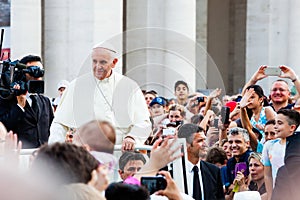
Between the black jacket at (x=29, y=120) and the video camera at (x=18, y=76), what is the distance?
0.50 metres

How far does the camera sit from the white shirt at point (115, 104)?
280 inches

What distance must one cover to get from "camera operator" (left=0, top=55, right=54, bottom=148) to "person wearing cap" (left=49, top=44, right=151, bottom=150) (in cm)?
252

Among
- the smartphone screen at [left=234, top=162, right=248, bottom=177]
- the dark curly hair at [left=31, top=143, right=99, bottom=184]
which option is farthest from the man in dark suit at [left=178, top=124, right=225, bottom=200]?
the dark curly hair at [left=31, top=143, right=99, bottom=184]

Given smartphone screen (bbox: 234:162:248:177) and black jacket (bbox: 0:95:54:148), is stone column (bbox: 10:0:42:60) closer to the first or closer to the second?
black jacket (bbox: 0:95:54:148)

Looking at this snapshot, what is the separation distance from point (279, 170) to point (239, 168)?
1.48m

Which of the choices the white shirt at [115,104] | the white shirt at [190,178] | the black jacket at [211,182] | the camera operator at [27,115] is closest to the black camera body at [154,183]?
the white shirt at [115,104]

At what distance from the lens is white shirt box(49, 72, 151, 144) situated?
7114 millimetres

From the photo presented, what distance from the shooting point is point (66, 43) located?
70.9ft

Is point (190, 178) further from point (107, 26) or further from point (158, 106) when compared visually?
point (107, 26)

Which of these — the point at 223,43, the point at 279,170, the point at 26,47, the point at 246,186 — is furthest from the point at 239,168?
the point at 223,43

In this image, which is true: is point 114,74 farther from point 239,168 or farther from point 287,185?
point 239,168

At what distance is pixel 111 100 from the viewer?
732 centimetres

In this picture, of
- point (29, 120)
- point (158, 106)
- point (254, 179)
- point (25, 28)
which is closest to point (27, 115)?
point (29, 120)

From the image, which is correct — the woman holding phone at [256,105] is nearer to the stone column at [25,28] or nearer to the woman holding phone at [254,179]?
the woman holding phone at [254,179]
